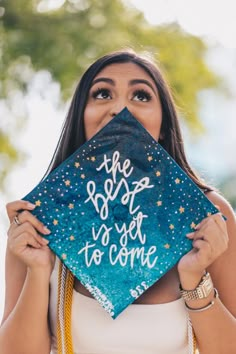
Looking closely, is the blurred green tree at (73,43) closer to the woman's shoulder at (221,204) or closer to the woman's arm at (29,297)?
the woman's shoulder at (221,204)


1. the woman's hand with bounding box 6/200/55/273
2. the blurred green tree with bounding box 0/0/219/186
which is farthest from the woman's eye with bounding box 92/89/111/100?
the blurred green tree with bounding box 0/0/219/186

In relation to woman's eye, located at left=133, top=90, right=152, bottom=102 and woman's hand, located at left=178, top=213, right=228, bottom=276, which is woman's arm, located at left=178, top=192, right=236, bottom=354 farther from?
woman's eye, located at left=133, top=90, right=152, bottom=102

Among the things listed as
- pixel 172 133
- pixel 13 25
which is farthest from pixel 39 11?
pixel 172 133

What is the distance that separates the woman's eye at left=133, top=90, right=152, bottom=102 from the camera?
173cm

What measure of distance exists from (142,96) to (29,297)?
52cm

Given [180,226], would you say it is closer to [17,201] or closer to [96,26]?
[17,201]

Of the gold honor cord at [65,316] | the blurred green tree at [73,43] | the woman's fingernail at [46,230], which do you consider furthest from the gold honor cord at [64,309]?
the blurred green tree at [73,43]

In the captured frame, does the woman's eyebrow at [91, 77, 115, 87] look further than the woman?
Yes

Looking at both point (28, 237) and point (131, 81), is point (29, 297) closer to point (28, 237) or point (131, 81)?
point (28, 237)

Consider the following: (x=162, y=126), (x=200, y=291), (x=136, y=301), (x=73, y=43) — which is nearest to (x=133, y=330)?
(x=136, y=301)

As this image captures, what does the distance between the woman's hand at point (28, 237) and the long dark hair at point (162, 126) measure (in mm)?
261

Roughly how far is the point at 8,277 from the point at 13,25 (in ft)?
8.27

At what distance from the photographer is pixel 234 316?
1684 millimetres

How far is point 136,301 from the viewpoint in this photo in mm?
1652
